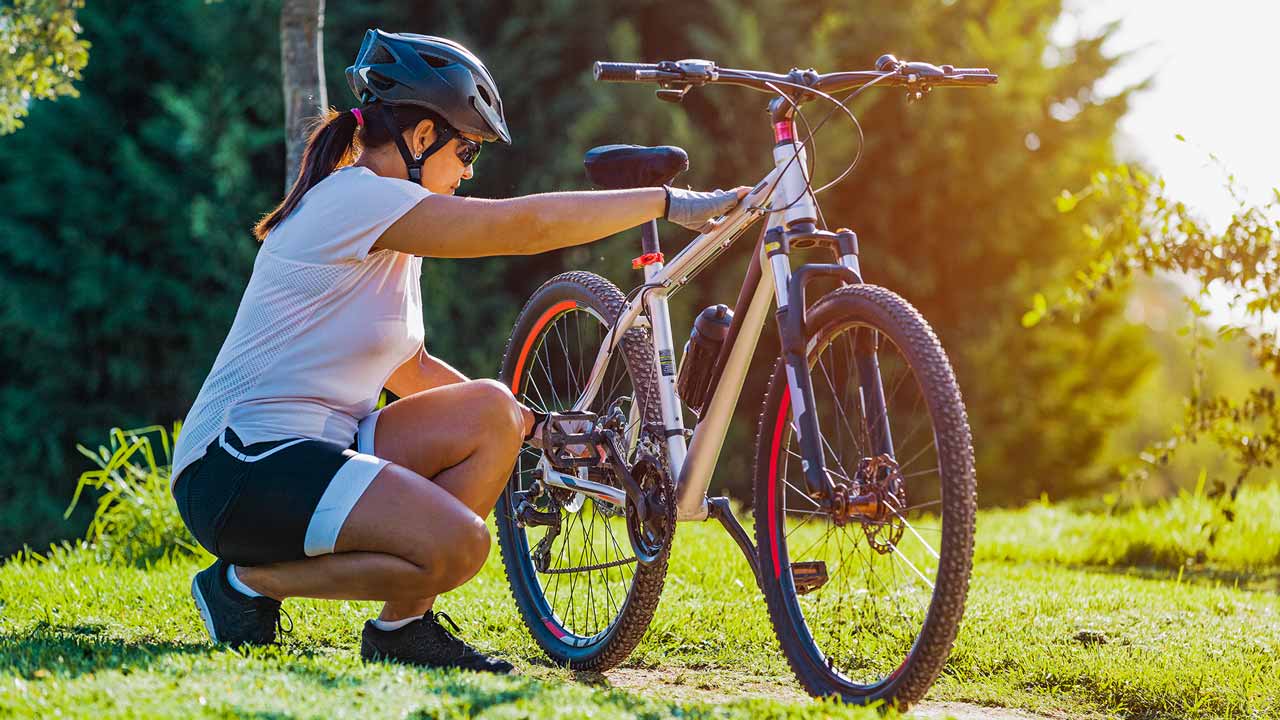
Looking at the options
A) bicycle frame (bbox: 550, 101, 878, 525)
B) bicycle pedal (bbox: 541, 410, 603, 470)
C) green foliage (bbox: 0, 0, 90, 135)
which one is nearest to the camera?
bicycle frame (bbox: 550, 101, 878, 525)

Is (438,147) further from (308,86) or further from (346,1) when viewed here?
(346,1)

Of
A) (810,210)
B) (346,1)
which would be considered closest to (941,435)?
(810,210)

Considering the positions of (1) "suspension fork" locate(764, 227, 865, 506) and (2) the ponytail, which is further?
(2) the ponytail

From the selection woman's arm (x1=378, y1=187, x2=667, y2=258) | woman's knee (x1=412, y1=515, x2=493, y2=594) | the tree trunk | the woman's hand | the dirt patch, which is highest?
the tree trunk

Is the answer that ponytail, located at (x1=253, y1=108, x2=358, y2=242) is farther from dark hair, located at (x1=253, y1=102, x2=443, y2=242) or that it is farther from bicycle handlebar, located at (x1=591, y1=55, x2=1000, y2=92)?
bicycle handlebar, located at (x1=591, y1=55, x2=1000, y2=92)

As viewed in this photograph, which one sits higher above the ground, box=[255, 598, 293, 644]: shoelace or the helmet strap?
the helmet strap

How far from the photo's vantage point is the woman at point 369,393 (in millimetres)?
2871

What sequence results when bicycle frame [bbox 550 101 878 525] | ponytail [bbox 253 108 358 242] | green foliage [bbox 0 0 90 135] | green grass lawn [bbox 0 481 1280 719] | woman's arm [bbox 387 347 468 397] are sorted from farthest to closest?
1. green foliage [bbox 0 0 90 135]
2. woman's arm [bbox 387 347 468 397]
3. ponytail [bbox 253 108 358 242]
4. bicycle frame [bbox 550 101 878 525]
5. green grass lawn [bbox 0 481 1280 719]

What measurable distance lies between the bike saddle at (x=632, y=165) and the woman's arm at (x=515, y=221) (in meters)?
0.36

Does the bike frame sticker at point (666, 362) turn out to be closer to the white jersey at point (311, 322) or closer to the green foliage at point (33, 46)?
the white jersey at point (311, 322)

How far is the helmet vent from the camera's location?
320 cm

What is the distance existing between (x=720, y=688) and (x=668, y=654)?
1.27ft

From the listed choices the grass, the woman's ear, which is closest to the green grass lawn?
the grass

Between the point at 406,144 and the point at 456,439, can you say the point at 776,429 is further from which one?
the point at 406,144
